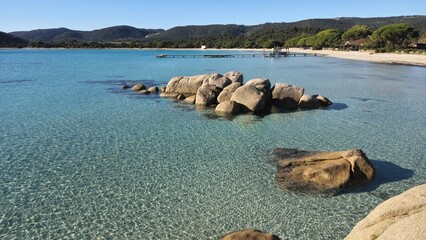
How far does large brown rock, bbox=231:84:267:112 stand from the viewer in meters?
19.1

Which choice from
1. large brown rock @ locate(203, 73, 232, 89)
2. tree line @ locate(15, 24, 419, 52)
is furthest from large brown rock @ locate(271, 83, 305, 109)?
tree line @ locate(15, 24, 419, 52)

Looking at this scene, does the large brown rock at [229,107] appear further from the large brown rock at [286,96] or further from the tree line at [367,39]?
the tree line at [367,39]

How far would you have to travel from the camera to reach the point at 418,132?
1569 cm

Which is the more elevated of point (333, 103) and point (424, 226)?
point (424, 226)

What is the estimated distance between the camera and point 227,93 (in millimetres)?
20984

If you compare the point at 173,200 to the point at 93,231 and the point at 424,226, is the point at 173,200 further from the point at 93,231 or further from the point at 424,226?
the point at 424,226

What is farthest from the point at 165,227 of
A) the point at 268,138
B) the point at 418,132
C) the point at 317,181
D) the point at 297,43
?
the point at 297,43

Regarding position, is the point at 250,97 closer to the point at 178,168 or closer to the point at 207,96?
the point at 207,96

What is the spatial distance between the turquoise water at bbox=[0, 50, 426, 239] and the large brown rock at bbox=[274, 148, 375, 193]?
1.32ft

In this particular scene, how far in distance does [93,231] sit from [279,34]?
172045 mm

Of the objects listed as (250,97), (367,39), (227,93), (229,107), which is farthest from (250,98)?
(367,39)

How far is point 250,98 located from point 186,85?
8128 millimetres

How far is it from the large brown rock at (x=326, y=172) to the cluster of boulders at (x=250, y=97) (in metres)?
8.62

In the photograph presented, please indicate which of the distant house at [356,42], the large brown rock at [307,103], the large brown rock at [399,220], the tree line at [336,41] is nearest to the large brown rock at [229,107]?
the large brown rock at [307,103]
